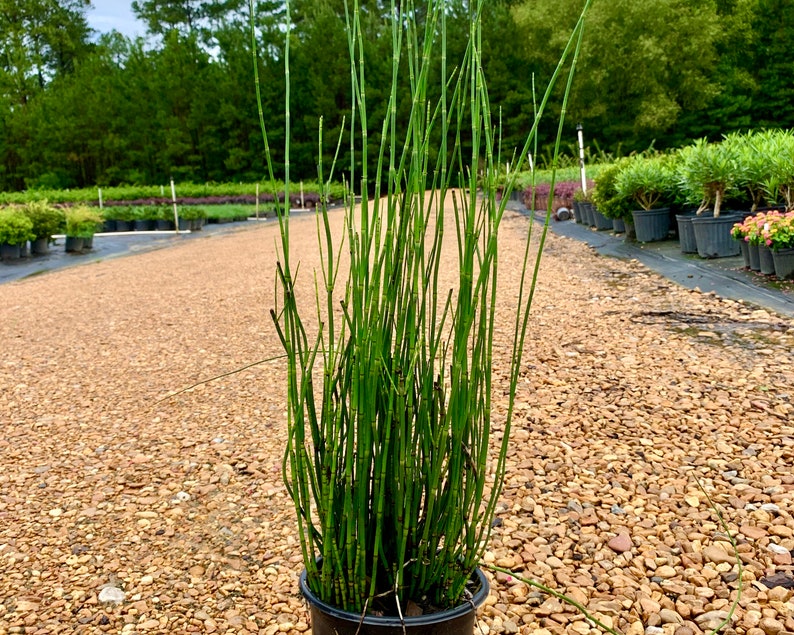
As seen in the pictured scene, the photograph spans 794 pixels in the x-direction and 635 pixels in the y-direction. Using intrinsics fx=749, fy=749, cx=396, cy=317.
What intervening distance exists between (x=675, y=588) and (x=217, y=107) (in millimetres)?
25038

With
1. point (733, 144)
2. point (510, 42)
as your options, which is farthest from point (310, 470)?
point (510, 42)

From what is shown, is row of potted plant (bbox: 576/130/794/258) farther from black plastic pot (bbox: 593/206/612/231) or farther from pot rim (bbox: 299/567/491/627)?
pot rim (bbox: 299/567/491/627)

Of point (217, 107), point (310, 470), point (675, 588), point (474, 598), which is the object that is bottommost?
point (675, 588)

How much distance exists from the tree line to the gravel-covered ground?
18.4 m

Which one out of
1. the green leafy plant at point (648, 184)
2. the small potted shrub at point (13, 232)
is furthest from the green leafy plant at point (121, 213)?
the green leafy plant at point (648, 184)

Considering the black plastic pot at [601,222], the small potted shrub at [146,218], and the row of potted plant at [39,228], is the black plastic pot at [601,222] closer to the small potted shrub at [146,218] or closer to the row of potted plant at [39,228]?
the row of potted plant at [39,228]

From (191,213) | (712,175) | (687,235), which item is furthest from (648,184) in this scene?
(191,213)

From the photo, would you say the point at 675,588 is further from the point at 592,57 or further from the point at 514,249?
the point at 592,57

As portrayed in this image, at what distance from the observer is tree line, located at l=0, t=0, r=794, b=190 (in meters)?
21.4

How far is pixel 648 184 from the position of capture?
6.75 meters

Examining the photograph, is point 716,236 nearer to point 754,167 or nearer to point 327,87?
point 754,167

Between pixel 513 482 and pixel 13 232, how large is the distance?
336 inches

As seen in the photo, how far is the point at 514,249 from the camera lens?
800 centimetres

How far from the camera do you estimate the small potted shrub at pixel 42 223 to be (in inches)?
380
